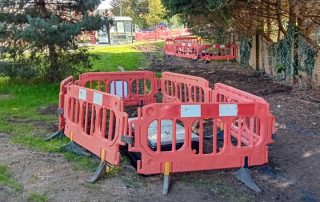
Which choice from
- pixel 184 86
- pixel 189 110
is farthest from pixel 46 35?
pixel 189 110

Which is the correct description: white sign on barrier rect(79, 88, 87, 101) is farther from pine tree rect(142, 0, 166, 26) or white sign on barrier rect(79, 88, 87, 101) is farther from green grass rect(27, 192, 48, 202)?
pine tree rect(142, 0, 166, 26)

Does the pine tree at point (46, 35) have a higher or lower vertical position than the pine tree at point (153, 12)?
lower

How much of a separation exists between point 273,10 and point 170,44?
1453 centimetres

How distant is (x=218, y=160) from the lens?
17.1ft

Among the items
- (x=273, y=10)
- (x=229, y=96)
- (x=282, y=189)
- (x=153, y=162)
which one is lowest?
(x=282, y=189)

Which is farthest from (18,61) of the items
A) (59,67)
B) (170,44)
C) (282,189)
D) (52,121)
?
(170,44)

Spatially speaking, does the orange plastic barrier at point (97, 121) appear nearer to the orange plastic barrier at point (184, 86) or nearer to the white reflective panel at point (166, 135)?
the white reflective panel at point (166, 135)

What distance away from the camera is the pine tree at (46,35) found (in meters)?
11.2

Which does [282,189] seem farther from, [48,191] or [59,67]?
[59,67]

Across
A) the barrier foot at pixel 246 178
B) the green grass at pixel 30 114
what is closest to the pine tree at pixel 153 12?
the green grass at pixel 30 114

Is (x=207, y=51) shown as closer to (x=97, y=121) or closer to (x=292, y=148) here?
(x=292, y=148)

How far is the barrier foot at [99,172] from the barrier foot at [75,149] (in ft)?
2.63

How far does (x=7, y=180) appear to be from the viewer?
5238 mm

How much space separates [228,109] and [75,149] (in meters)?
2.47
